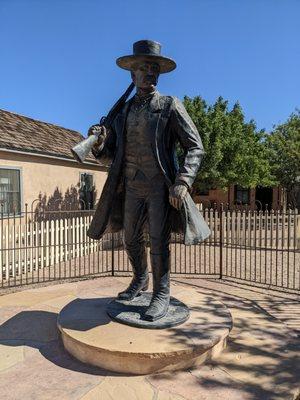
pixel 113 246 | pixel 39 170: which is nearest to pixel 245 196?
pixel 39 170

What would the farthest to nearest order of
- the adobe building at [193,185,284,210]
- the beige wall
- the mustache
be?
the adobe building at [193,185,284,210] < the beige wall < the mustache

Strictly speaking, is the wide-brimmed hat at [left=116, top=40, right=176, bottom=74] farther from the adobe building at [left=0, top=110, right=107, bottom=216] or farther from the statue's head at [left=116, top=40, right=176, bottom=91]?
the adobe building at [left=0, top=110, right=107, bottom=216]

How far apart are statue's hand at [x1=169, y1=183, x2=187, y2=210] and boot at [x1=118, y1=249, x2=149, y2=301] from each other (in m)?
0.90

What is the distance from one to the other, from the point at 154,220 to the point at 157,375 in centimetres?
138

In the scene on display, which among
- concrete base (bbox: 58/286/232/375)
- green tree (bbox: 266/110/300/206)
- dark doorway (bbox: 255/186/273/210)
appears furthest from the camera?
dark doorway (bbox: 255/186/273/210)

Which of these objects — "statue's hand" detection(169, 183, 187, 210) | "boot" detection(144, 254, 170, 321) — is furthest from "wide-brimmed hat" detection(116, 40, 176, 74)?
"boot" detection(144, 254, 170, 321)

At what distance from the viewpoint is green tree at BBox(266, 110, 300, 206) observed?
2092 cm

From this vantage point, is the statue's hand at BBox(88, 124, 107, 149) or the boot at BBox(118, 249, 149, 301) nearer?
the statue's hand at BBox(88, 124, 107, 149)

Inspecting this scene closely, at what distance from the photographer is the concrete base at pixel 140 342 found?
120 inches

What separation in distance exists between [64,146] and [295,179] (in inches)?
561

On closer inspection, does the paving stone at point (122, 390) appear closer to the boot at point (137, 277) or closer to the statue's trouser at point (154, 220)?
the statue's trouser at point (154, 220)

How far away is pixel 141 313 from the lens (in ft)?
12.1

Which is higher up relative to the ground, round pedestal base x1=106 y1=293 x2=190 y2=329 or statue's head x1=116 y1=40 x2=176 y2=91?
statue's head x1=116 y1=40 x2=176 y2=91

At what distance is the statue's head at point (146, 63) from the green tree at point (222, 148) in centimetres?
1109
